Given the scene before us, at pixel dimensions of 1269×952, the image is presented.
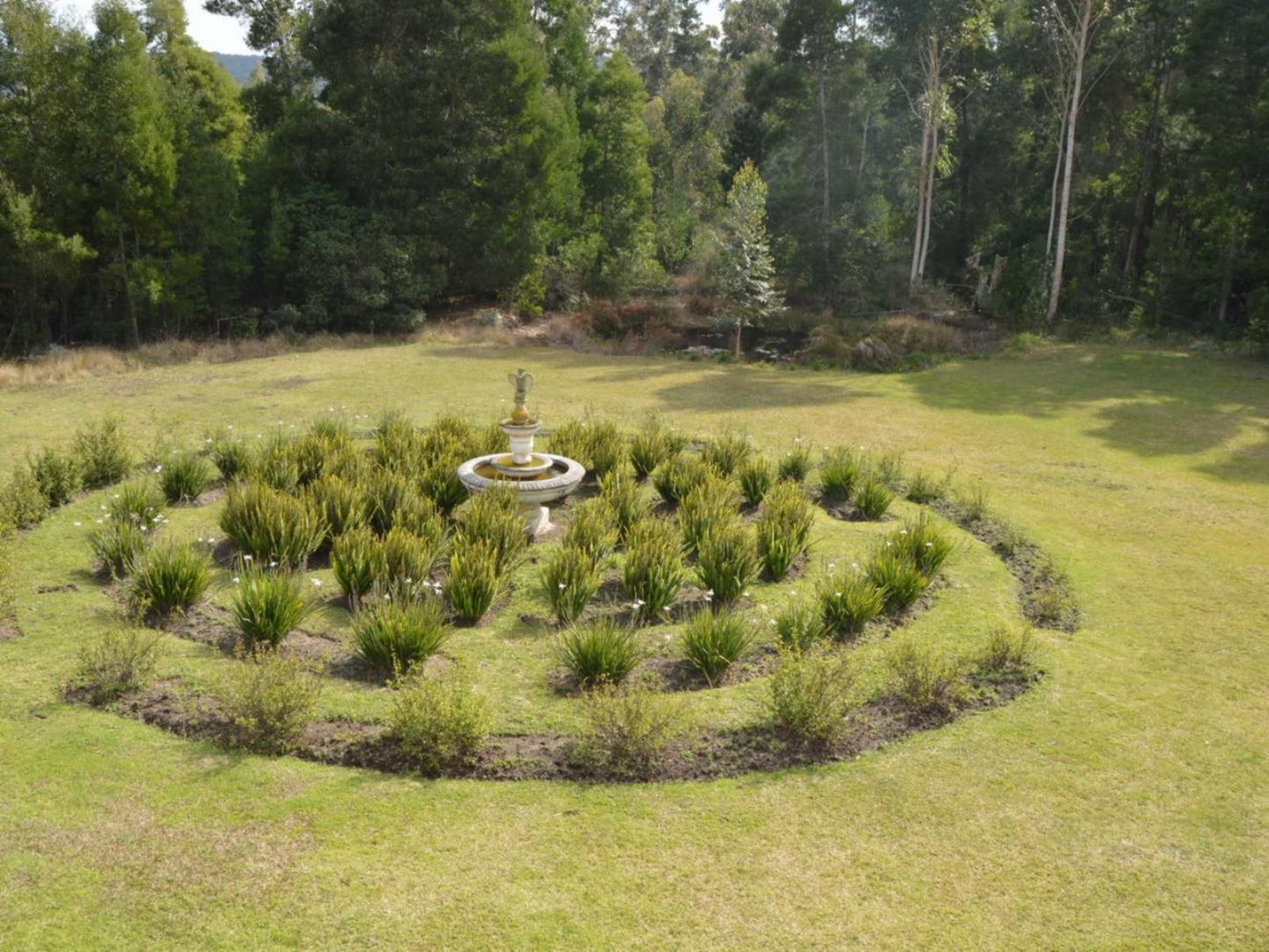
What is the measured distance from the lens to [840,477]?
10.3m

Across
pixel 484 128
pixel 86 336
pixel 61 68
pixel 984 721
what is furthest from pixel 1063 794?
pixel 484 128

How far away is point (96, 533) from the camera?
25.6 feet

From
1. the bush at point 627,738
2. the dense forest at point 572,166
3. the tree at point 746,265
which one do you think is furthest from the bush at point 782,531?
the dense forest at point 572,166

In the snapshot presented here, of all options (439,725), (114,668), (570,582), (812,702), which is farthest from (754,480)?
(114,668)

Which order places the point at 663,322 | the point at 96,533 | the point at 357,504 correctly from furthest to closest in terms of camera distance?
the point at 663,322, the point at 357,504, the point at 96,533

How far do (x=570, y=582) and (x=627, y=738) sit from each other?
216 cm

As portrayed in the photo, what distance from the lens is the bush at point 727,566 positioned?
7.26 metres

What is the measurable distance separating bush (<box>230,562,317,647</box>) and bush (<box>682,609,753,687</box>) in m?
2.76

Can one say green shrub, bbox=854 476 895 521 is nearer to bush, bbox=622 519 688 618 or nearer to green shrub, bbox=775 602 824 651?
bush, bbox=622 519 688 618

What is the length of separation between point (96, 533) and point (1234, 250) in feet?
89.4

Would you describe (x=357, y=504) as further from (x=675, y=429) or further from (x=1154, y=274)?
(x=1154, y=274)

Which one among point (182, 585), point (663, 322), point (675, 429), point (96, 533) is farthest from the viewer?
point (663, 322)

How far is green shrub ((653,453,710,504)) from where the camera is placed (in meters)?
9.68

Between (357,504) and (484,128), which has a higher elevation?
(484,128)
